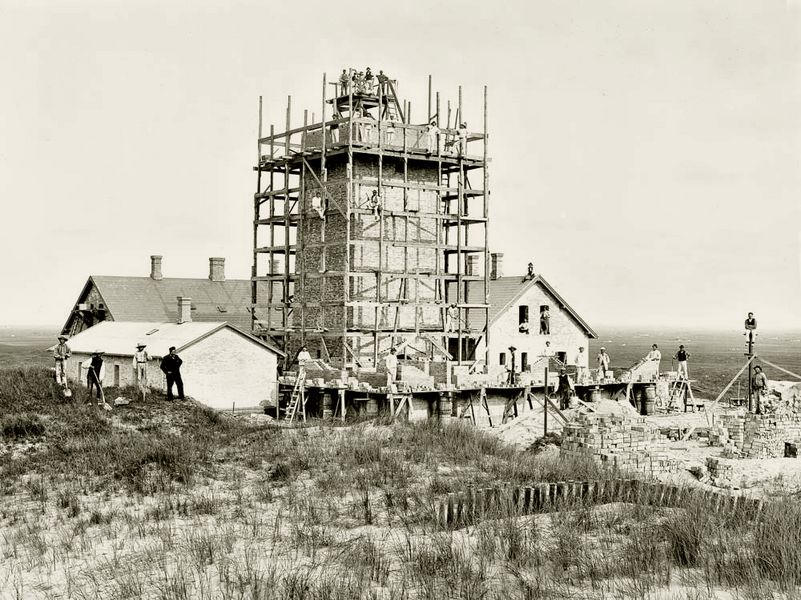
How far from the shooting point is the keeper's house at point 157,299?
48656 mm

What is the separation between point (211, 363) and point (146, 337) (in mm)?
4034

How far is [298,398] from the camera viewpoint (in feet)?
116

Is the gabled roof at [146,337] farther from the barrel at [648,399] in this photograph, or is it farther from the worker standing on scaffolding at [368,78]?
the barrel at [648,399]

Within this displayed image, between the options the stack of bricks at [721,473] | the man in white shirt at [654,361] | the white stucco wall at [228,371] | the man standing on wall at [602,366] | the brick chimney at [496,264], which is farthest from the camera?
the brick chimney at [496,264]

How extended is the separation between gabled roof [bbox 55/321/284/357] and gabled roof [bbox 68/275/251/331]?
395 centimetres

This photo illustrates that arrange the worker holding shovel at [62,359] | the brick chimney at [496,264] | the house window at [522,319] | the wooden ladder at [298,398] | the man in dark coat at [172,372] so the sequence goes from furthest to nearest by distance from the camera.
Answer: the brick chimney at [496,264] < the house window at [522,319] < the wooden ladder at [298,398] < the man in dark coat at [172,372] < the worker holding shovel at [62,359]

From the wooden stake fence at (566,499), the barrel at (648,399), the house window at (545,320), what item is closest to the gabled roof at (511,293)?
the house window at (545,320)

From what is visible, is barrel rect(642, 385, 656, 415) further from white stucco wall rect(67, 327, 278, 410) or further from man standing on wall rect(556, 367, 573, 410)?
white stucco wall rect(67, 327, 278, 410)

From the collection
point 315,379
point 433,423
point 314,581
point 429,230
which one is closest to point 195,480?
point 314,581

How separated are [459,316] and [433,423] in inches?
592

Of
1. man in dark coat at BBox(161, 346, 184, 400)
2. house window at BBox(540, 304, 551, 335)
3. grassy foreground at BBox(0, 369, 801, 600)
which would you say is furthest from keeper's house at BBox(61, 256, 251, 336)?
grassy foreground at BBox(0, 369, 801, 600)

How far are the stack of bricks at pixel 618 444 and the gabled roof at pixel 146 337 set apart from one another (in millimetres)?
14814

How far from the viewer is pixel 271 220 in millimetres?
43781

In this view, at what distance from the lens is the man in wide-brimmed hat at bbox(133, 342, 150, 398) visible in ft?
108
